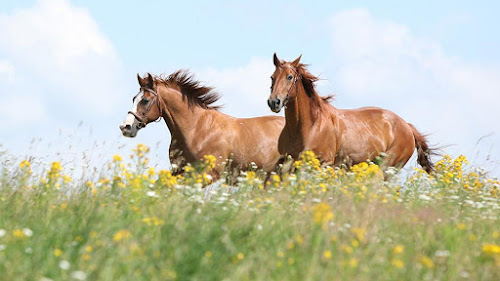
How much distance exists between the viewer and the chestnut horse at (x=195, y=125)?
11.1 m

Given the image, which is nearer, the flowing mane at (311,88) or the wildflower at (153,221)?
the wildflower at (153,221)

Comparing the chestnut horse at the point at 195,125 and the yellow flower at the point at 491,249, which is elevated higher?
the chestnut horse at the point at 195,125

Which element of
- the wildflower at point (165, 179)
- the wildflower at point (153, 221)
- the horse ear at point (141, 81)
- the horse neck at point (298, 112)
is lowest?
the wildflower at point (153, 221)

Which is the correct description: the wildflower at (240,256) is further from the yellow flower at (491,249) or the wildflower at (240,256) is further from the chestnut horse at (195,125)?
the chestnut horse at (195,125)

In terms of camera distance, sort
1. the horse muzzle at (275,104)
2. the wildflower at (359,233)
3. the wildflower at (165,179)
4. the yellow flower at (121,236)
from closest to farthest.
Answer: the yellow flower at (121,236) → the wildflower at (359,233) → the wildflower at (165,179) → the horse muzzle at (275,104)

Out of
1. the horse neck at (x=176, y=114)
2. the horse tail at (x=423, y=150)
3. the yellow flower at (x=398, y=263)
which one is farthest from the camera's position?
the horse tail at (x=423, y=150)

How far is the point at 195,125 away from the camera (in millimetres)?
11555

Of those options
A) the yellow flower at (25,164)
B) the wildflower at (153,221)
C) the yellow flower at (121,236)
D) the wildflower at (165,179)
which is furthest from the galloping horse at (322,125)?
the yellow flower at (121,236)

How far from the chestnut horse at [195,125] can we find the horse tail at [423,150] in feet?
11.7

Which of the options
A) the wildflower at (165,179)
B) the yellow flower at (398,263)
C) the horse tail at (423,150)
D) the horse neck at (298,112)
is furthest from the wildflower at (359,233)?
the horse tail at (423,150)

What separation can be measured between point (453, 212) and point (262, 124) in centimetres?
519

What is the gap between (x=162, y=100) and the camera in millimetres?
11312

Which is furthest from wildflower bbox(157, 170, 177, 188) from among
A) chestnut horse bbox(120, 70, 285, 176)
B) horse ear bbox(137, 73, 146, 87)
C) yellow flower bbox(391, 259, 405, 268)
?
horse ear bbox(137, 73, 146, 87)

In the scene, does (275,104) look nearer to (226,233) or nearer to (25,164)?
(25,164)
